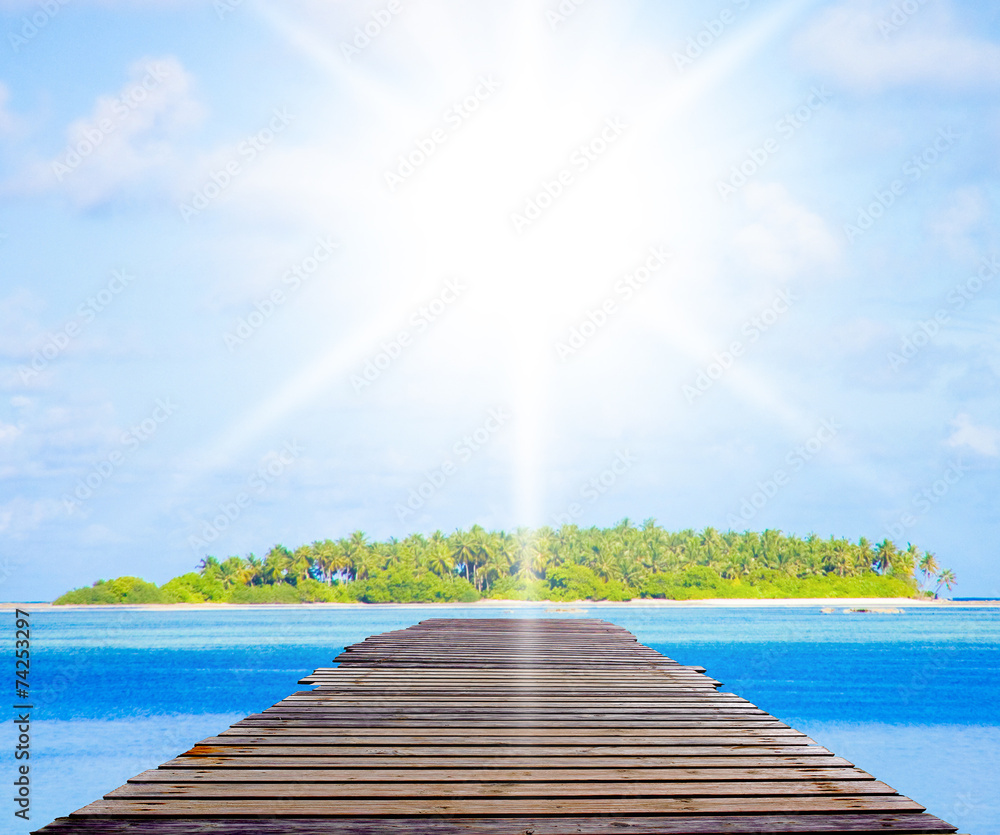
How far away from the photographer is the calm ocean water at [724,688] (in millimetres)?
19609

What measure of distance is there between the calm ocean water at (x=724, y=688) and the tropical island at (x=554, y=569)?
51.3 meters

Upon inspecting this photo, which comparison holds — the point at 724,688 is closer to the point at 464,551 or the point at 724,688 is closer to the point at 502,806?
the point at 502,806

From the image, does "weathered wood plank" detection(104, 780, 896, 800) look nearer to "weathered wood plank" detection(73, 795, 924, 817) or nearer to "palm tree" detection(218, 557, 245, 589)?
"weathered wood plank" detection(73, 795, 924, 817)

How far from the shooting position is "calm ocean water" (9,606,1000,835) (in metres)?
19.6

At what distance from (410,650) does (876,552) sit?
128797mm

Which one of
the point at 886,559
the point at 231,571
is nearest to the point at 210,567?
the point at 231,571

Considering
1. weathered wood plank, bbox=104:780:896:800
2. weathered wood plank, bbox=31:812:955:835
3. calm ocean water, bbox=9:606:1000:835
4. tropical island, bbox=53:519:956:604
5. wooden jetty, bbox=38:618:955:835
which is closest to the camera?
weathered wood plank, bbox=31:812:955:835

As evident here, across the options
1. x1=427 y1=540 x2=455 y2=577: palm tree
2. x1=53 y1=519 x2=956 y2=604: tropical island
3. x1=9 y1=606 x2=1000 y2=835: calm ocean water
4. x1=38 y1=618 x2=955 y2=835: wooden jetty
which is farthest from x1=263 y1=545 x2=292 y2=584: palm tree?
x1=38 y1=618 x2=955 y2=835: wooden jetty

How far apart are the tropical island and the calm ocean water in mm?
51344

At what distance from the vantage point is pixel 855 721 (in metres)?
26.4

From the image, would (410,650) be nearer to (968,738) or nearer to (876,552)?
A: (968,738)

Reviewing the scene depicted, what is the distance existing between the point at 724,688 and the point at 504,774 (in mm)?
27750

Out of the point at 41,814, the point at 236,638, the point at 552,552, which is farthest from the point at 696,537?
the point at 41,814

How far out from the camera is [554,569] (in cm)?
12262
